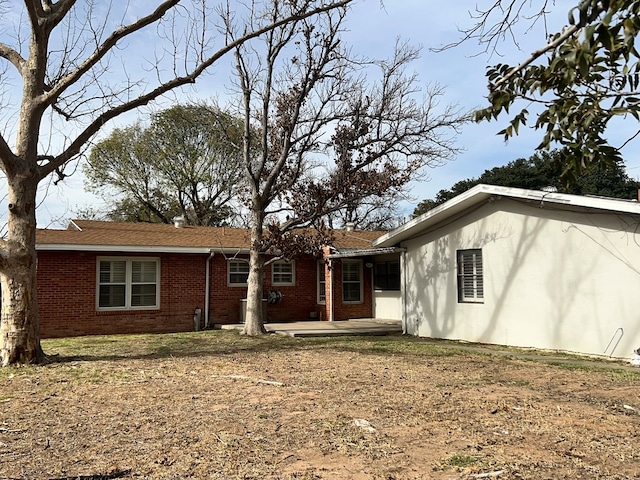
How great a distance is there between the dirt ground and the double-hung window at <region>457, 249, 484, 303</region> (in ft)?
10.9

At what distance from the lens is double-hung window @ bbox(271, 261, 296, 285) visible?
18.6 m

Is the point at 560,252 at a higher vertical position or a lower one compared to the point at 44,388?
higher

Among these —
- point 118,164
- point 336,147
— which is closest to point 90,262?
point 336,147

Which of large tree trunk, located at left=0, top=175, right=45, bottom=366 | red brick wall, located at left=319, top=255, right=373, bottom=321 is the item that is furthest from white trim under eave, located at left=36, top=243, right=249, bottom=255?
large tree trunk, located at left=0, top=175, right=45, bottom=366

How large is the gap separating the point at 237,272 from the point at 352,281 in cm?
428

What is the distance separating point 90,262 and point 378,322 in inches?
370

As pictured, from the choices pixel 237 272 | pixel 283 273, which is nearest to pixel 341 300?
pixel 283 273

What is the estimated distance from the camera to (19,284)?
9.34 meters

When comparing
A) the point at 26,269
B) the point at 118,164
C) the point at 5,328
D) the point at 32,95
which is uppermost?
the point at 118,164

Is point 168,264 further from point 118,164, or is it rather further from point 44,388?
point 118,164

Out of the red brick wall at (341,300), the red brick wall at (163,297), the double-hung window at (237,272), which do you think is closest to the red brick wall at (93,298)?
the red brick wall at (163,297)

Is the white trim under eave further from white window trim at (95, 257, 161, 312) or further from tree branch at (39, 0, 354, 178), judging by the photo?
tree branch at (39, 0, 354, 178)

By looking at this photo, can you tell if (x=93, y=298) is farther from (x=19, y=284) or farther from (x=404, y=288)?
(x=404, y=288)

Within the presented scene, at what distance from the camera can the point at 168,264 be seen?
54.4 ft
